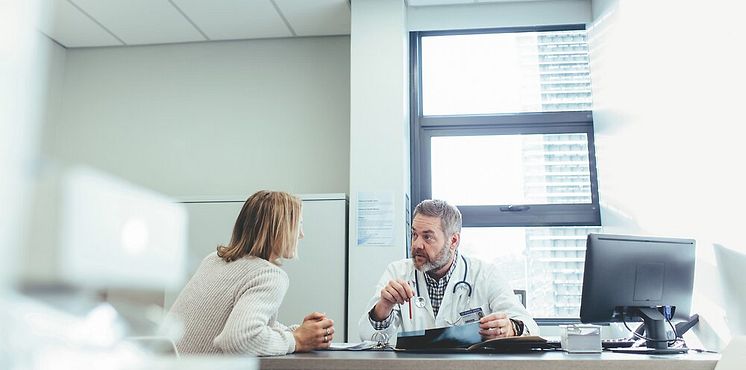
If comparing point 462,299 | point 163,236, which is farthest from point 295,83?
point 163,236

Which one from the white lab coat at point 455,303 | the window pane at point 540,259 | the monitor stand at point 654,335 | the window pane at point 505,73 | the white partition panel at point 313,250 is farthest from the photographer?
the window pane at point 505,73

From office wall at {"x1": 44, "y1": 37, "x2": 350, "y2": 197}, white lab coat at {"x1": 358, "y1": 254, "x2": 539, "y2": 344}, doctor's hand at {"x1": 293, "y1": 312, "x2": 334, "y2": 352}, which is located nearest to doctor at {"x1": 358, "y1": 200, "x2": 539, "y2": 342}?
white lab coat at {"x1": 358, "y1": 254, "x2": 539, "y2": 344}

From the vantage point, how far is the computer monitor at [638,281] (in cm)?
160

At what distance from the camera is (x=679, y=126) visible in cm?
209

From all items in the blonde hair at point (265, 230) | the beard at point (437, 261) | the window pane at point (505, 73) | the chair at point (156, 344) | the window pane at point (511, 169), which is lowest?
the chair at point (156, 344)

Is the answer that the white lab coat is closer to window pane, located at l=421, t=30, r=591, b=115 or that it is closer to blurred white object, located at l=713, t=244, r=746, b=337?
blurred white object, located at l=713, t=244, r=746, b=337

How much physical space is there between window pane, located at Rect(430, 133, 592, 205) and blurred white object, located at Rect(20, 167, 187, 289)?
2709 mm

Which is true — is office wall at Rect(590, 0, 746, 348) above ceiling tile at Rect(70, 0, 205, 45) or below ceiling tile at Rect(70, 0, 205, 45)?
below

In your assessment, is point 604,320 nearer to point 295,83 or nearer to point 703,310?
point 703,310

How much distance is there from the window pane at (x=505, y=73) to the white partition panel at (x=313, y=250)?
2.91ft

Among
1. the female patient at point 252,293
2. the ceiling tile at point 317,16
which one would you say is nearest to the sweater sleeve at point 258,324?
the female patient at point 252,293

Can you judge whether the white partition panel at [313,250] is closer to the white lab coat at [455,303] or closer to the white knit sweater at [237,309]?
the white lab coat at [455,303]

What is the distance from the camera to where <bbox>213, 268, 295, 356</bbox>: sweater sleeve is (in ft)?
4.00

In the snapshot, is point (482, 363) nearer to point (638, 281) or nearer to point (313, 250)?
point (638, 281)
